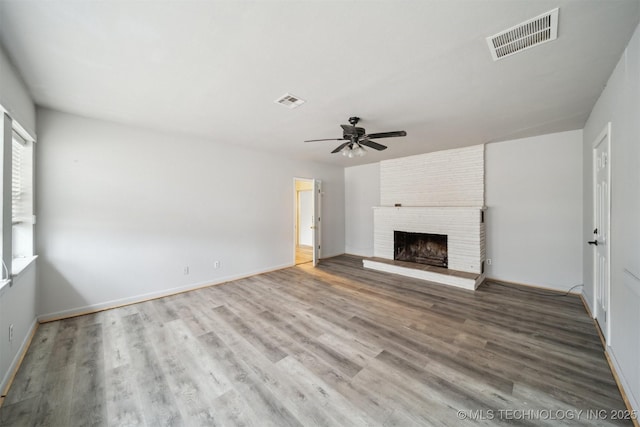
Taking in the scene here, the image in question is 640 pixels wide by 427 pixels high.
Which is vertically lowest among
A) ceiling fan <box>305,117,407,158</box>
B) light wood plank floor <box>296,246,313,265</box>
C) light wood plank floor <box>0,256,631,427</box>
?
light wood plank floor <box>0,256,631,427</box>

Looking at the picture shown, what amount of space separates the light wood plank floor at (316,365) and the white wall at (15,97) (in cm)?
224

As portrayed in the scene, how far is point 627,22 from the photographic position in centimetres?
154

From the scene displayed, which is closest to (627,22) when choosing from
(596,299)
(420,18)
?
(420,18)

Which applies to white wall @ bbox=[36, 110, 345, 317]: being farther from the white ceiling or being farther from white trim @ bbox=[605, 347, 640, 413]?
white trim @ bbox=[605, 347, 640, 413]

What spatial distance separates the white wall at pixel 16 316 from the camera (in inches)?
74.1

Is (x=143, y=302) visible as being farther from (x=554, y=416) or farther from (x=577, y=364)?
(x=577, y=364)

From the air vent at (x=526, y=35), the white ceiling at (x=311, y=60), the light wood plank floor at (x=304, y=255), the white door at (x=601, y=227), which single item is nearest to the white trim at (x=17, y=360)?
the white ceiling at (x=311, y=60)

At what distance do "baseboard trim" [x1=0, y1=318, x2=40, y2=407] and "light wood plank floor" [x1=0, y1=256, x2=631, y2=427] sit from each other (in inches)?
1.8

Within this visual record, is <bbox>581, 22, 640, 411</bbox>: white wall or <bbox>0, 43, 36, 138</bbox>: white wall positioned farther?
<bbox>0, 43, 36, 138</bbox>: white wall

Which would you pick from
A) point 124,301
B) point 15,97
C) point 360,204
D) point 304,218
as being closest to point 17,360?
point 124,301

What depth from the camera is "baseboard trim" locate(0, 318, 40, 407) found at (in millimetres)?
1811

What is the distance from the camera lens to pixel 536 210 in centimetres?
408

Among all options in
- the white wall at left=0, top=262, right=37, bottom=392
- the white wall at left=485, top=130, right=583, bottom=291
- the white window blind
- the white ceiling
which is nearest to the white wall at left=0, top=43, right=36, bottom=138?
the white ceiling

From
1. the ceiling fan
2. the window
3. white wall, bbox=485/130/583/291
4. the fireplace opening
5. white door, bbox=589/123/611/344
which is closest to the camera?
white door, bbox=589/123/611/344
